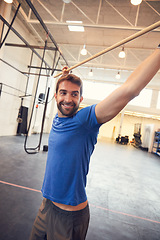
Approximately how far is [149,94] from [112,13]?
9.48 meters

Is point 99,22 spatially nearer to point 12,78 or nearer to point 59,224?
point 12,78

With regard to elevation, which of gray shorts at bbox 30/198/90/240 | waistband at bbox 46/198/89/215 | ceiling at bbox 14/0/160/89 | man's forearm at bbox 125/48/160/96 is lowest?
gray shorts at bbox 30/198/90/240

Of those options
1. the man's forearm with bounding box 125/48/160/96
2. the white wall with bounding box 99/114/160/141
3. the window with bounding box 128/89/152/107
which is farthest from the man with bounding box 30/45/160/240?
the white wall with bounding box 99/114/160/141

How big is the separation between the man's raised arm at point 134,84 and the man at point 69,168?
5 cm

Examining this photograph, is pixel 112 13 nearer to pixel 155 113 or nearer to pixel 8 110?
pixel 8 110

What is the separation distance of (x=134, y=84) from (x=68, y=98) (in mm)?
384

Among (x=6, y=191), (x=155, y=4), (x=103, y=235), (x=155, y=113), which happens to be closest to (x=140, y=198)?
(x=103, y=235)

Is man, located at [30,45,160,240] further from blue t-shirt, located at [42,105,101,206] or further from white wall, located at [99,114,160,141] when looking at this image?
white wall, located at [99,114,160,141]

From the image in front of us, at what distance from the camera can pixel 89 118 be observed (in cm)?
79

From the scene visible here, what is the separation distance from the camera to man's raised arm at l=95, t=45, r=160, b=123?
2.12 feet

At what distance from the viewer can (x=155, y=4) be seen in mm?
5270

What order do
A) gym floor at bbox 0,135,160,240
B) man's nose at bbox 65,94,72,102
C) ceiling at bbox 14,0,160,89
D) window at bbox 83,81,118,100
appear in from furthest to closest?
1. window at bbox 83,81,118,100
2. ceiling at bbox 14,0,160,89
3. gym floor at bbox 0,135,160,240
4. man's nose at bbox 65,94,72,102

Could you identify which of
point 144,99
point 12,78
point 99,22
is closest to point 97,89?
point 144,99

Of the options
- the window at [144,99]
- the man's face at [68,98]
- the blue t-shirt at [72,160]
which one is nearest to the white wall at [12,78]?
the man's face at [68,98]
